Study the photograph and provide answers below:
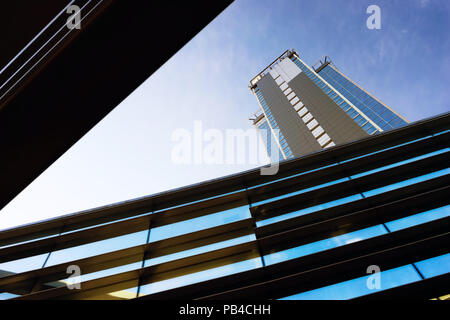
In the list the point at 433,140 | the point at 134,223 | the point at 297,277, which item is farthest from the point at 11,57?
the point at 433,140

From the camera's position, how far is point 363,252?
4422mm

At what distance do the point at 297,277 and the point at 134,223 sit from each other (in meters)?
3.81

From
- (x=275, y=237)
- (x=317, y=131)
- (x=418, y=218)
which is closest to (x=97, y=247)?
(x=275, y=237)

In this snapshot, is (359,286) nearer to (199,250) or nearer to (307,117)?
(199,250)

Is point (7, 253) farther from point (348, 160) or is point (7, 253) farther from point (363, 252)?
point (348, 160)

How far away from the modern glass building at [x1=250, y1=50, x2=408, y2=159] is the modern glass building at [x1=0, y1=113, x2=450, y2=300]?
2090cm

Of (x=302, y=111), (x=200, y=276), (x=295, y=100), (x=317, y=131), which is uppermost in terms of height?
(x=295, y=100)

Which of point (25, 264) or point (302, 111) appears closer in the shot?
point (25, 264)

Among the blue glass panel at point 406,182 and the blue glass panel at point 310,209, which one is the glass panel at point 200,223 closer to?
the blue glass panel at point 310,209

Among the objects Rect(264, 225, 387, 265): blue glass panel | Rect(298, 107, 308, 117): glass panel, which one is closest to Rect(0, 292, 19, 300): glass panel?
Rect(264, 225, 387, 265): blue glass panel

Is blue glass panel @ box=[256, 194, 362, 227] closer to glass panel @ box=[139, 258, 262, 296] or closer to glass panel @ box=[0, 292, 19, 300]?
glass panel @ box=[139, 258, 262, 296]

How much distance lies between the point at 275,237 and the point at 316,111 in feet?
102

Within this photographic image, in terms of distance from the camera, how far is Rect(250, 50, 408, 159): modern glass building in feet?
93.9

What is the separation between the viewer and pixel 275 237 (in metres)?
4.90
